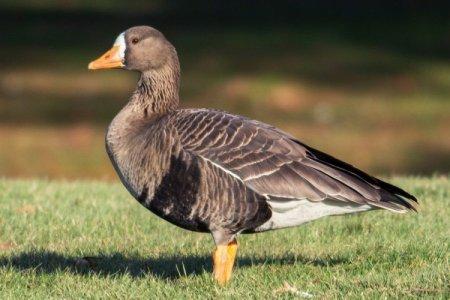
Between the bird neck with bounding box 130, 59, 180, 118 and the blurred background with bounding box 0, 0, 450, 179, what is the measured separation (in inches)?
378

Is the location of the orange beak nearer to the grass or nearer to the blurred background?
the grass

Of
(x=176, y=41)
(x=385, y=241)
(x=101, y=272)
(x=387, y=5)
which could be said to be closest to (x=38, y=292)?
(x=101, y=272)

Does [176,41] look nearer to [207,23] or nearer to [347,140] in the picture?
[207,23]

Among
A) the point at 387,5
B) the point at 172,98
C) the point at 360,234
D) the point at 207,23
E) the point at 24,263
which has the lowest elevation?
the point at 24,263

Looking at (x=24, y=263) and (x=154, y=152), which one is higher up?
(x=154, y=152)

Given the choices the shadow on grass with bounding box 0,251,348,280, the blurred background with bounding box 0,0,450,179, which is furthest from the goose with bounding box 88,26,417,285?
the blurred background with bounding box 0,0,450,179

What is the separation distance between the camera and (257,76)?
24172 millimetres

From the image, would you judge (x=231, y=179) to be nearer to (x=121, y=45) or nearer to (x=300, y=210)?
(x=300, y=210)

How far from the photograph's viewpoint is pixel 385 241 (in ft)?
25.5

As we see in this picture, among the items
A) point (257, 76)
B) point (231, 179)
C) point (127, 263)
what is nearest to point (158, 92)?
point (231, 179)

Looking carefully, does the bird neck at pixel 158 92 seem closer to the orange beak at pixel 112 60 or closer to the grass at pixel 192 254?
the orange beak at pixel 112 60

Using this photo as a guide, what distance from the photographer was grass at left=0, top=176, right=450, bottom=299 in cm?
628

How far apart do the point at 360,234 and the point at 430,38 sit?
21.6 meters

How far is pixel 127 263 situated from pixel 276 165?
157cm
